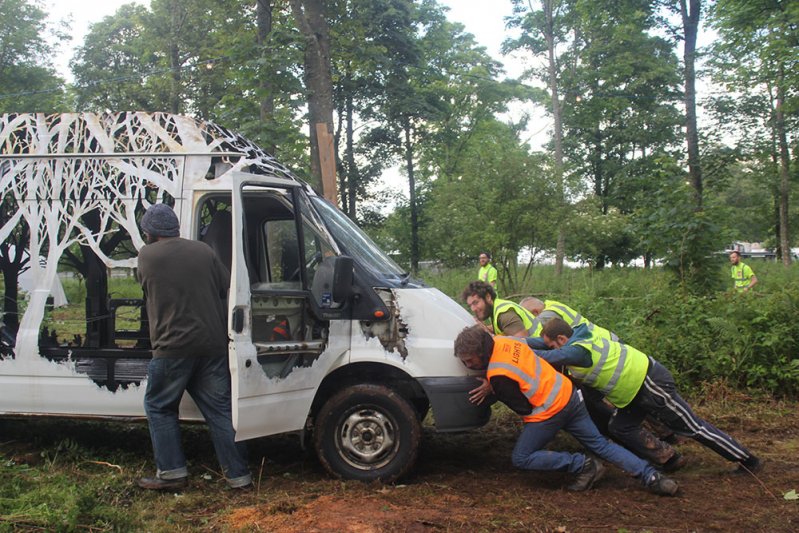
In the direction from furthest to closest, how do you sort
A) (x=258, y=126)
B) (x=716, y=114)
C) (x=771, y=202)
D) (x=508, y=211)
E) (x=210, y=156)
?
(x=771, y=202), (x=716, y=114), (x=508, y=211), (x=258, y=126), (x=210, y=156)

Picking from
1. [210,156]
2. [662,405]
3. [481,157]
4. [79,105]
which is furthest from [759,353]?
[79,105]

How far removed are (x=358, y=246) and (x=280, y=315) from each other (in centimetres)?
86

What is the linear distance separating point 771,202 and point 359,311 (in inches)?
1285

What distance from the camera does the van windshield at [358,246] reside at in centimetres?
514

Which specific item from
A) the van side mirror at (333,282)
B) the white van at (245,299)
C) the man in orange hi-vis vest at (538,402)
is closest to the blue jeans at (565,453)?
the man in orange hi-vis vest at (538,402)

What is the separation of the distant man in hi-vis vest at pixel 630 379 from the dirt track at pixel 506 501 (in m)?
0.28

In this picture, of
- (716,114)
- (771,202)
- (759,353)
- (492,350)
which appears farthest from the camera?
(771,202)

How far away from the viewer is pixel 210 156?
16.9ft

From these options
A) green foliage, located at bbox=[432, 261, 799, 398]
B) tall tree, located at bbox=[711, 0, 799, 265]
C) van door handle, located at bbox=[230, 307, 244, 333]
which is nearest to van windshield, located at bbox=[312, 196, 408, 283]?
van door handle, located at bbox=[230, 307, 244, 333]

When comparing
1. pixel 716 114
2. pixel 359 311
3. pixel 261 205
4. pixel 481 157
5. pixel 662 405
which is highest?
pixel 716 114

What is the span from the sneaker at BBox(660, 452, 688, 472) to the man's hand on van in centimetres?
164

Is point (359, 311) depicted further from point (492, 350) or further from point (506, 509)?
point (506, 509)

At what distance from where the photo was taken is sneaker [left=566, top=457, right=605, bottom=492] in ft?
15.7

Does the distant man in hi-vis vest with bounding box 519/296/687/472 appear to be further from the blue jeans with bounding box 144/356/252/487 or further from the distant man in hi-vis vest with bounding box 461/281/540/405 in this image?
the blue jeans with bounding box 144/356/252/487
